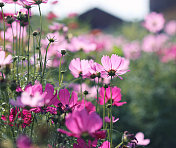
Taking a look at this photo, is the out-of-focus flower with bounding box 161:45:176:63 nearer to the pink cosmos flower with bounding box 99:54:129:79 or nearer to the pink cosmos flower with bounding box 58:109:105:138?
the pink cosmos flower with bounding box 99:54:129:79

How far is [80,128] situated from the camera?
0.34 metres

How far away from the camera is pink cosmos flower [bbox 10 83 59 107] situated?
0.35 m

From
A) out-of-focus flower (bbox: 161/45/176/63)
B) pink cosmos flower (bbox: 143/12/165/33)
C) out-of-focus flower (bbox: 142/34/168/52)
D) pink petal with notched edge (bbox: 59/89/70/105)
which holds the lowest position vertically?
pink petal with notched edge (bbox: 59/89/70/105)

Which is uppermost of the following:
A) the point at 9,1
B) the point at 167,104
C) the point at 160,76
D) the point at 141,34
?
the point at 141,34

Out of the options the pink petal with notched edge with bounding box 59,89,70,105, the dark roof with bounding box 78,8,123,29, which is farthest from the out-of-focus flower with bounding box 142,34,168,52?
the dark roof with bounding box 78,8,123,29

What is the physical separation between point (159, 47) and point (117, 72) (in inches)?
80.5

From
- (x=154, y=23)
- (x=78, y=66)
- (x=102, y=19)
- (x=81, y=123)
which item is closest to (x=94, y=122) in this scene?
(x=81, y=123)

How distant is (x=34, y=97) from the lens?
14.2 inches

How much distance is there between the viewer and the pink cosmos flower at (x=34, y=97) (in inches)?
13.9

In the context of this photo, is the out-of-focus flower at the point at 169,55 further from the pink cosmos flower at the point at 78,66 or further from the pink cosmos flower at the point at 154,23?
the pink cosmos flower at the point at 78,66

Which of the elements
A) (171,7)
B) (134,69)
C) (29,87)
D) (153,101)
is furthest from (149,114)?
(171,7)

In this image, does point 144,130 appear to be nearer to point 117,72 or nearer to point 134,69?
point 134,69

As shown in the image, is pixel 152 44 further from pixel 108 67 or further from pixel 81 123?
pixel 81 123

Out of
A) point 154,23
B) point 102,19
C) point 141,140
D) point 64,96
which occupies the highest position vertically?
point 102,19
